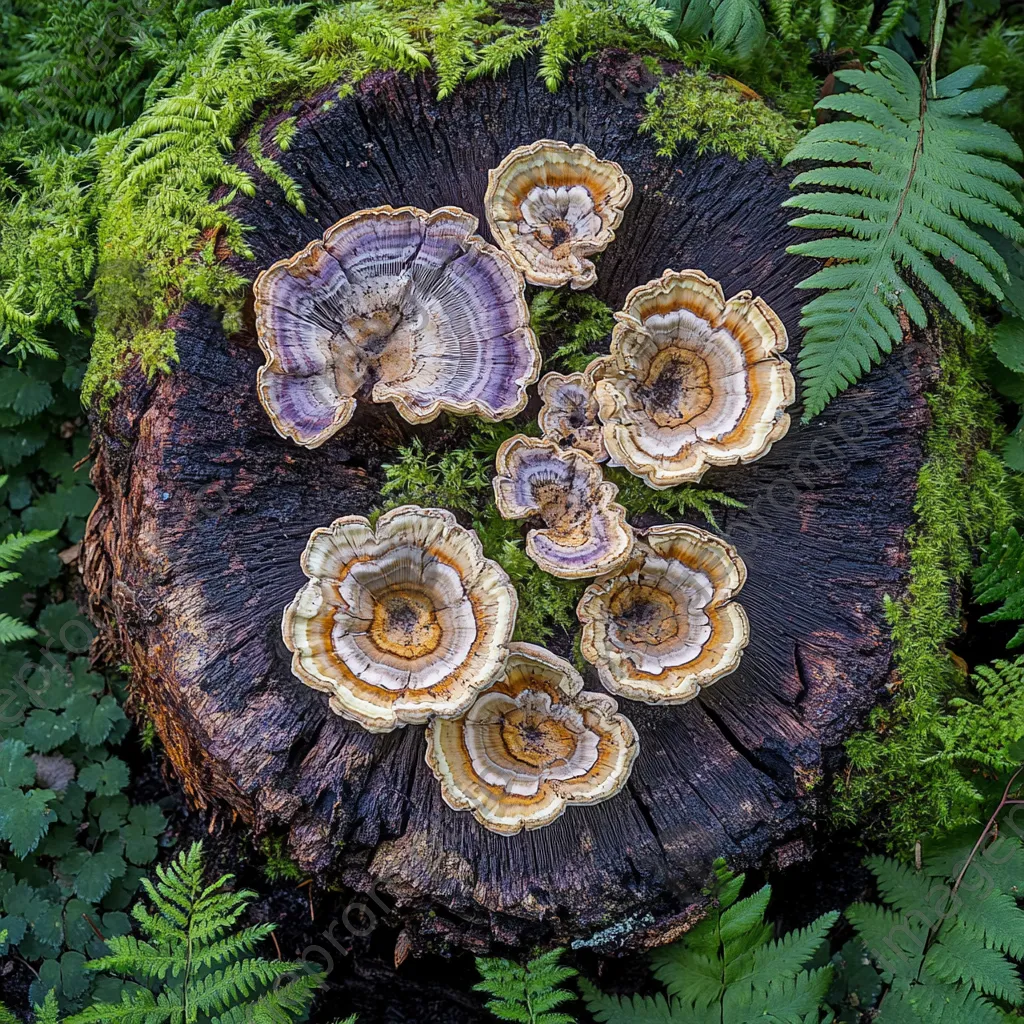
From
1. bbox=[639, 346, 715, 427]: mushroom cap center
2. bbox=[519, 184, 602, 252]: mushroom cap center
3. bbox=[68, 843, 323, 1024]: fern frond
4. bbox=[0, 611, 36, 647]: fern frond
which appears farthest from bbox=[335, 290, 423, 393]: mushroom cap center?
bbox=[68, 843, 323, 1024]: fern frond

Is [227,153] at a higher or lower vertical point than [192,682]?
higher

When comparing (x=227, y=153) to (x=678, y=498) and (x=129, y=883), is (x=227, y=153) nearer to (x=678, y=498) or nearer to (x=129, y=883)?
(x=678, y=498)

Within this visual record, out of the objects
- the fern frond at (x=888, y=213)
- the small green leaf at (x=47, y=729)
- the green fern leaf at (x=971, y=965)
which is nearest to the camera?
the green fern leaf at (x=971, y=965)

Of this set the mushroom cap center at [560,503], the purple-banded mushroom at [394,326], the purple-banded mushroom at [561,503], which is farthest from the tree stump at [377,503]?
the mushroom cap center at [560,503]

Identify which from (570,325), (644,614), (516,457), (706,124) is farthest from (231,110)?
(644,614)

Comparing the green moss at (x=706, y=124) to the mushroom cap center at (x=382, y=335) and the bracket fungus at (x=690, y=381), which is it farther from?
the mushroom cap center at (x=382, y=335)

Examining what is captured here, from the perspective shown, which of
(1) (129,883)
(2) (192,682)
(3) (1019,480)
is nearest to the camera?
(2) (192,682)

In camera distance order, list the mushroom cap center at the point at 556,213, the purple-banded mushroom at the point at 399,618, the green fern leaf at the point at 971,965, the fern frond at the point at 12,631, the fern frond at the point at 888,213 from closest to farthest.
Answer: the purple-banded mushroom at the point at 399,618, the green fern leaf at the point at 971,965, the fern frond at the point at 888,213, the mushroom cap center at the point at 556,213, the fern frond at the point at 12,631

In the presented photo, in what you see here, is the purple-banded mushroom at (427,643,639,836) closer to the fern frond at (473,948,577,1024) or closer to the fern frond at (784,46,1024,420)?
the fern frond at (473,948,577,1024)

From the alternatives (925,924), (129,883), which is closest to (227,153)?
(129,883)
